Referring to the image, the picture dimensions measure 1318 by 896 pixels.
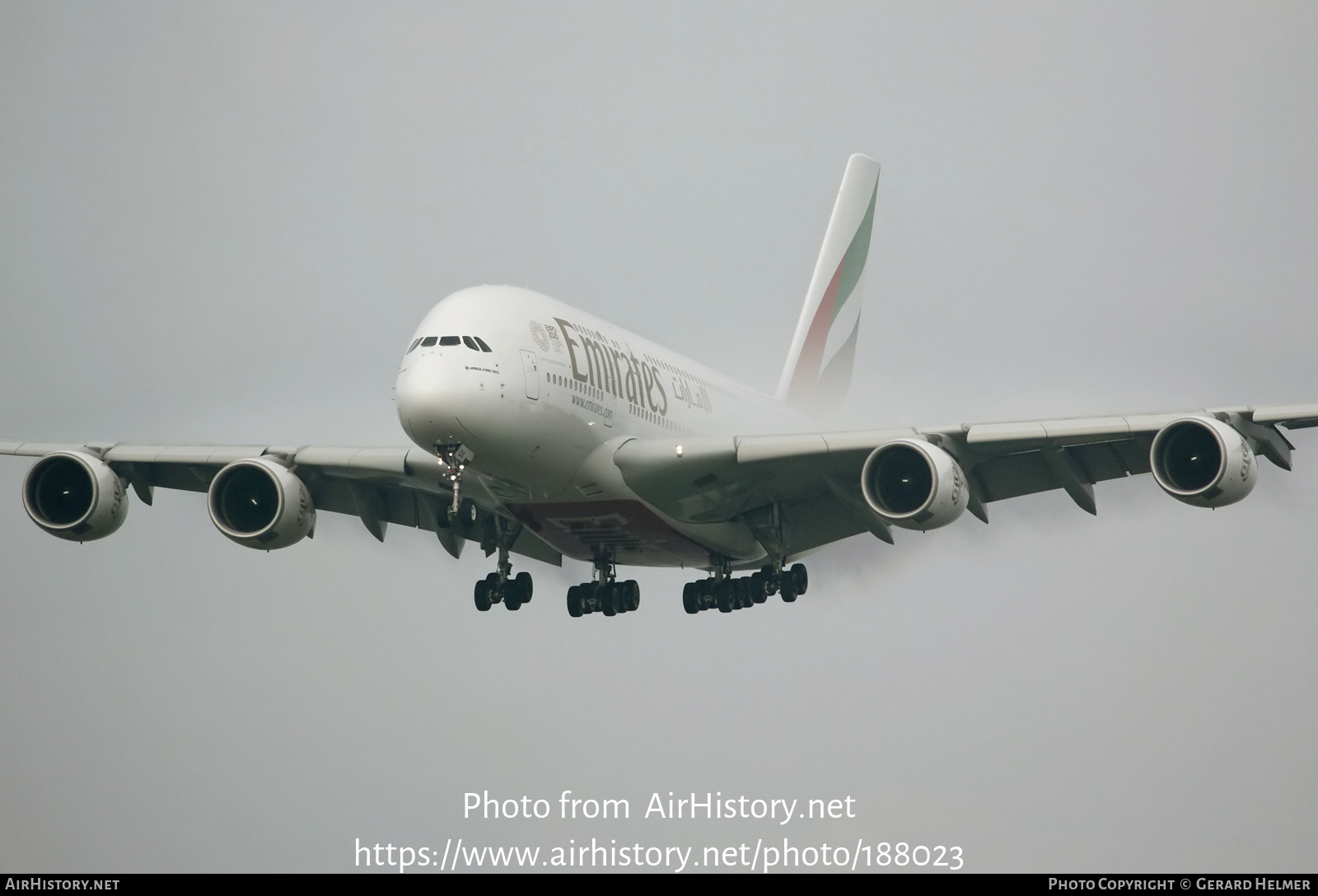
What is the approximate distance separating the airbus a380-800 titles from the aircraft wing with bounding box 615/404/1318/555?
0.04 meters

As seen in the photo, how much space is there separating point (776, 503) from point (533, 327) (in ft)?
26.9

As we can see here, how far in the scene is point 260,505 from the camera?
2823 cm

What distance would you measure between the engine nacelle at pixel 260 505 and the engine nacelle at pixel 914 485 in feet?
34.0

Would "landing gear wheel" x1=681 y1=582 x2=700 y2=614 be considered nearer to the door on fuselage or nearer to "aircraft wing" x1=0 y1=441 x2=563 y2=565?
"aircraft wing" x1=0 y1=441 x2=563 y2=565

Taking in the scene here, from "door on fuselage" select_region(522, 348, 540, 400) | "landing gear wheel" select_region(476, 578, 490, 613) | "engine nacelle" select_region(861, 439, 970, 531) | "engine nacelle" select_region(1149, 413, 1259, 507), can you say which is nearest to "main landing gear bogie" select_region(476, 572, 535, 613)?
"landing gear wheel" select_region(476, 578, 490, 613)

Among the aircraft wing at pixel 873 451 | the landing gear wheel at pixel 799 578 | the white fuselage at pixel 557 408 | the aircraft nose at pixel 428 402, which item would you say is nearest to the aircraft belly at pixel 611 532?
the white fuselage at pixel 557 408

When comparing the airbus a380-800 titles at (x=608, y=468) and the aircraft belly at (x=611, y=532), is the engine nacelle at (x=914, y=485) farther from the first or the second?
the aircraft belly at (x=611, y=532)

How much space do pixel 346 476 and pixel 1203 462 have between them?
1535cm

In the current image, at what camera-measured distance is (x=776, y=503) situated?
1222 inches

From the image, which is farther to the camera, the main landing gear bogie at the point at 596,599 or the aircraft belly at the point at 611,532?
the main landing gear bogie at the point at 596,599

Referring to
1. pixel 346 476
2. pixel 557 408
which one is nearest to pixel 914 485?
pixel 557 408

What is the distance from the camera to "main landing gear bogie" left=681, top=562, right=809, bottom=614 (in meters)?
33.0

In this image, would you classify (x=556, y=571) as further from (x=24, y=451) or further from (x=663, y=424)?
(x=24, y=451)

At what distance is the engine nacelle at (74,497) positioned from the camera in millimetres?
28125
